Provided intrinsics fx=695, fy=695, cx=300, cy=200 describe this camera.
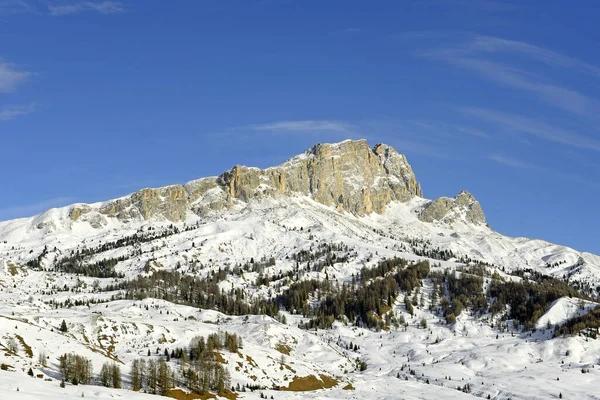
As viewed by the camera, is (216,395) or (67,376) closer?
(67,376)

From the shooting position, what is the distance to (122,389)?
597ft

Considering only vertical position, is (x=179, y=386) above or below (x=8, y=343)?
below

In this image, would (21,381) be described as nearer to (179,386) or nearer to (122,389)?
(122,389)

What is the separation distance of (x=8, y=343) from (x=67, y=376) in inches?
1086

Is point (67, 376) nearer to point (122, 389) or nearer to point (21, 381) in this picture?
point (122, 389)

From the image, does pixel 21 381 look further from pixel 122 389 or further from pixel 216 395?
pixel 216 395

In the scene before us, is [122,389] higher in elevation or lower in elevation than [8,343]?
lower

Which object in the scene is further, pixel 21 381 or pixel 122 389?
pixel 122 389

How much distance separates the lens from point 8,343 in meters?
198

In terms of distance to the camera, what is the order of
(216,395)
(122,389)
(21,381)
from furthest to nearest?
(216,395) < (122,389) < (21,381)

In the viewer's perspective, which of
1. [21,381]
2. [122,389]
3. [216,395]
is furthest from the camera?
[216,395]

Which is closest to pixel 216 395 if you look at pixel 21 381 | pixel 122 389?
pixel 122 389

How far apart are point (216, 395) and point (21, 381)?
193 feet

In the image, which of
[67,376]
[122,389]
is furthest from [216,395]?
[67,376]
